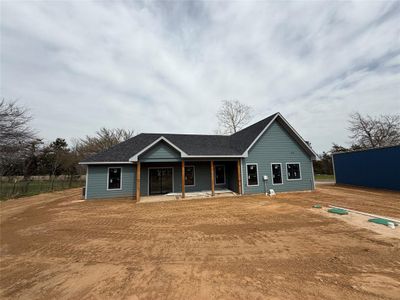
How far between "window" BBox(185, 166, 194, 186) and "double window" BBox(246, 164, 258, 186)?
13.9 feet

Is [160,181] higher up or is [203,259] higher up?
[160,181]

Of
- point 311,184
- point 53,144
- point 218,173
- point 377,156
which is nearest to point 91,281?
point 218,173

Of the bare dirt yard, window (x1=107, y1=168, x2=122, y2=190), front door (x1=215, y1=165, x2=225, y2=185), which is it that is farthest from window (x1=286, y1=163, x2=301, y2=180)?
window (x1=107, y1=168, x2=122, y2=190)

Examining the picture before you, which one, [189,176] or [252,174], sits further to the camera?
[189,176]

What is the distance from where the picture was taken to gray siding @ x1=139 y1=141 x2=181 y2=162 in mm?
12539

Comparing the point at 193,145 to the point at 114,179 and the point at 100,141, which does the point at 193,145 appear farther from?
the point at 100,141

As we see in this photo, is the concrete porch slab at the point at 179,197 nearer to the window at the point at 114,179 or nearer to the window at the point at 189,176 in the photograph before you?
the window at the point at 189,176

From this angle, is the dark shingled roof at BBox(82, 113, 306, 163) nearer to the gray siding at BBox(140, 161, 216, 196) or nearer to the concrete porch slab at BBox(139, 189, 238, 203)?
the gray siding at BBox(140, 161, 216, 196)

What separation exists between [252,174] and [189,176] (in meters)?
4.73

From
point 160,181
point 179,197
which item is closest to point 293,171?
point 179,197

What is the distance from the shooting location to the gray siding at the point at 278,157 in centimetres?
1428

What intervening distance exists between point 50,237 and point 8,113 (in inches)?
563

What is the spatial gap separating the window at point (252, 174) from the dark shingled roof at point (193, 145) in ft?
4.31

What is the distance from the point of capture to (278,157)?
14.8 meters
